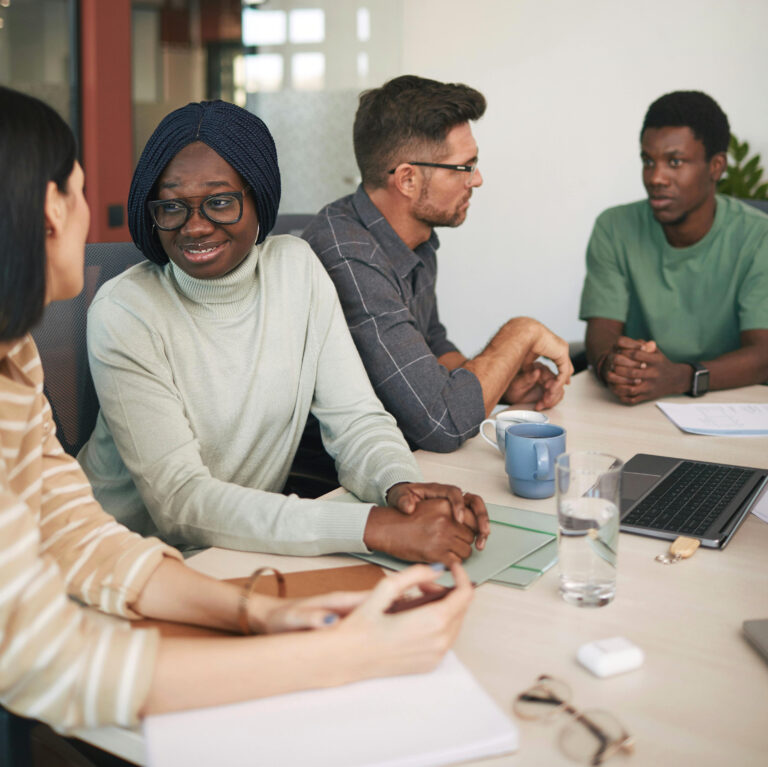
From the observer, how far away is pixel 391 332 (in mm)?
1691

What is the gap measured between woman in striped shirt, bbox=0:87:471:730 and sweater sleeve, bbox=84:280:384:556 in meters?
0.18

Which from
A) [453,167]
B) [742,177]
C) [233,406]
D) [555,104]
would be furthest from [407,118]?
[555,104]

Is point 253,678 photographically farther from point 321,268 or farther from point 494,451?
point 321,268

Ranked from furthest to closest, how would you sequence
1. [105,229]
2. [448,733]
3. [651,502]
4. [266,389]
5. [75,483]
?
[105,229]
[266,389]
[651,502]
[75,483]
[448,733]

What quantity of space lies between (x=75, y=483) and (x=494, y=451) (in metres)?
0.78

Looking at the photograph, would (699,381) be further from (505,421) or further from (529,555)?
(529,555)

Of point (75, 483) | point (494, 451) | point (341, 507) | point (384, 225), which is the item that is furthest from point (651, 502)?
point (384, 225)

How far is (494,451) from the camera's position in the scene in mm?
1553

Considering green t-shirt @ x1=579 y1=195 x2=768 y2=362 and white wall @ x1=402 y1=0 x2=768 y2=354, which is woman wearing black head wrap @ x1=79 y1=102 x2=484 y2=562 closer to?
green t-shirt @ x1=579 y1=195 x2=768 y2=362

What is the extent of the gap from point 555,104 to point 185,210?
2.90 m

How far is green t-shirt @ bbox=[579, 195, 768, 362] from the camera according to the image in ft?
7.72

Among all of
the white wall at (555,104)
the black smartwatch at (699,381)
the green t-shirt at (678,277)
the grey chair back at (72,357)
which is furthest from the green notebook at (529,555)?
the white wall at (555,104)

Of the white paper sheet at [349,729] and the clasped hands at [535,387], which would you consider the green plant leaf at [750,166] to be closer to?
the clasped hands at [535,387]

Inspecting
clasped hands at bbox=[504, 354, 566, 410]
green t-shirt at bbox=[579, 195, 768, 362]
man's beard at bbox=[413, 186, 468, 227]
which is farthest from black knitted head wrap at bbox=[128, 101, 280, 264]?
green t-shirt at bbox=[579, 195, 768, 362]
